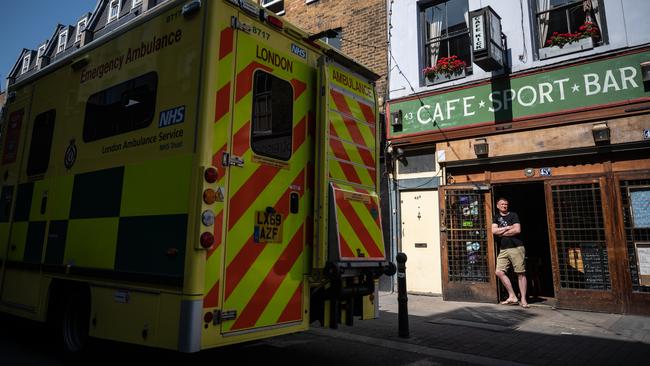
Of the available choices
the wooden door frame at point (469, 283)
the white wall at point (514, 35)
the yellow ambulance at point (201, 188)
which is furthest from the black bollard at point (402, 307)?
the white wall at point (514, 35)

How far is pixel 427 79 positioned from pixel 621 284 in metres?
5.64

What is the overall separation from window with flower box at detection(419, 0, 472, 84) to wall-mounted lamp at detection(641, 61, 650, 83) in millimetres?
3186

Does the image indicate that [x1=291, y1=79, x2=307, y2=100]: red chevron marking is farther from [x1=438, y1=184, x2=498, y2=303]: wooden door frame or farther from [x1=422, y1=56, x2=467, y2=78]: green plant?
[x1=422, y1=56, x2=467, y2=78]: green plant

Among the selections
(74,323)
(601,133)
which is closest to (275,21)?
(74,323)

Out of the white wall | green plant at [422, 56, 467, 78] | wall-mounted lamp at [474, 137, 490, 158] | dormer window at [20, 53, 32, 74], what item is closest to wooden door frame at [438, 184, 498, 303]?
wall-mounted lamp at [474, 137, 490, 158]

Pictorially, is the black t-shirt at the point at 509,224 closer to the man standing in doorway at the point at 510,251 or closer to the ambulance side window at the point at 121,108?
the man standing in doorway at the point at 510,251

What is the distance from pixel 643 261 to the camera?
7.51 meters

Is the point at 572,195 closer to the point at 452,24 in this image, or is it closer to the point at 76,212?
the point at 452,24

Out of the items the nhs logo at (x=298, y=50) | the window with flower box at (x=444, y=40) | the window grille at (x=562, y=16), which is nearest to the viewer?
the nhs logo at (x=298, y=50)

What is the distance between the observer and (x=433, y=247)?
988 centimetres

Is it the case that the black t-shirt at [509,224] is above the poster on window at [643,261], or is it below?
above

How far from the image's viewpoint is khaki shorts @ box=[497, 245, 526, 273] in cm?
830

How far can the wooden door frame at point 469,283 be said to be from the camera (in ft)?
29.0

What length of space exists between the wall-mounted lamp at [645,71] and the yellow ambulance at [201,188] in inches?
213
